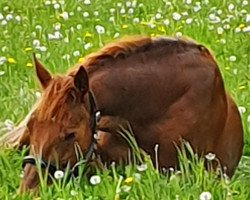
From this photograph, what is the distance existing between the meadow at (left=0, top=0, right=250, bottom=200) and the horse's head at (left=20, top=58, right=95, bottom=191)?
143mm

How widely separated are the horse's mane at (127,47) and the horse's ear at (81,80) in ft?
0.70

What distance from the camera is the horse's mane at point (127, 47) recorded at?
5787 millimetres

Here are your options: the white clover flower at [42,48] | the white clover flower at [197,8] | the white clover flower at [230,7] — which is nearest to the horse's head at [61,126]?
the white clover flower at [42,48]

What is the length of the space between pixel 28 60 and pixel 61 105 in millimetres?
3788

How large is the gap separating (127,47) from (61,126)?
0.80 meters

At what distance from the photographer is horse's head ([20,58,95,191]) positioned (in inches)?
207

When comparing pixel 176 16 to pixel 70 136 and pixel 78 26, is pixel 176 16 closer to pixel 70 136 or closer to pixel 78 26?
pixel 78 26

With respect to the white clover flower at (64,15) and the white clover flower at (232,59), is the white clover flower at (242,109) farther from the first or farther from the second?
the white clover flower at (64,15)

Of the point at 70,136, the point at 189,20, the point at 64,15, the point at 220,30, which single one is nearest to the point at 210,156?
the point at 70,136

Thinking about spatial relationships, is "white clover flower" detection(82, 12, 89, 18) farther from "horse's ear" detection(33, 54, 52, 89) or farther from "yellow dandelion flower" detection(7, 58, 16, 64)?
"horse's ear" detection(33, 54, 52, 89)

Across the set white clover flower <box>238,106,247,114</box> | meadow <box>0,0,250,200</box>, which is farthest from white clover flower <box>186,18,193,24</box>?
white clover flower <box>238,106,247,114</box>

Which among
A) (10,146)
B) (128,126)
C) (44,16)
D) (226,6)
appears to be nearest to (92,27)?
(44,16)

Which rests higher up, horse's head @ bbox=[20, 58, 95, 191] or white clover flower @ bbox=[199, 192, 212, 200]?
horse's head @ bbox=[20, 58, 95, 191]

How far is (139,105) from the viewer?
5809mm
